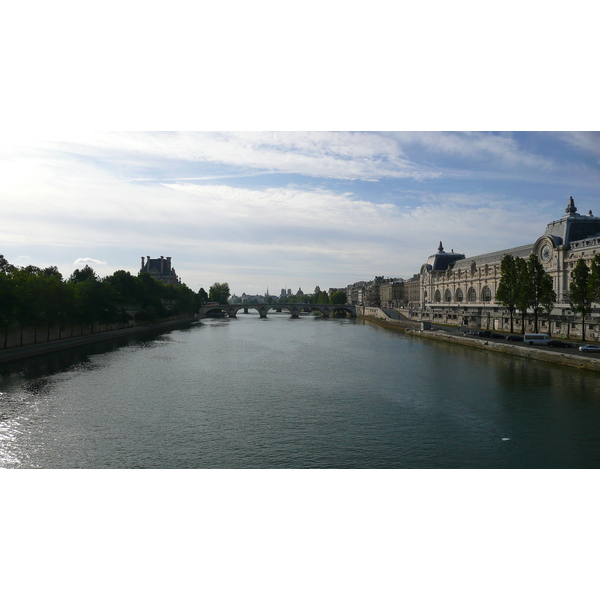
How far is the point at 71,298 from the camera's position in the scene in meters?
58.3

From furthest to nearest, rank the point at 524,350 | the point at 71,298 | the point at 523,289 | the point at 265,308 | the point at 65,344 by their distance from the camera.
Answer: the point at 265,308 < the point at 523,289 < the point at 71,298 < the point at 65,344 < the point at 524,350

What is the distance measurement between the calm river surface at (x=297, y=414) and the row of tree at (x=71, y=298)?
18.0 ft

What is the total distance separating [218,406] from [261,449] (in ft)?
30.0

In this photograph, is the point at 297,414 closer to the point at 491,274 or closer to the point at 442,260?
the point at 491,274

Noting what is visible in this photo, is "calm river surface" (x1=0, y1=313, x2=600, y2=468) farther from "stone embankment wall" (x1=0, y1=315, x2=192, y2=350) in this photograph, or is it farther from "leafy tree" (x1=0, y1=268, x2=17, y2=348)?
"stone embankment wall" (x1=0, y1=315, x2=192, y2=350)

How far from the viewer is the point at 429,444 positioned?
22.6 m

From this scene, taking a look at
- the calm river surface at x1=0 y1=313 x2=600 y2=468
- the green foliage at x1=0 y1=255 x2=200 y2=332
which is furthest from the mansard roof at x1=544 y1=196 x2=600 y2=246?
the green foliage at x1=0 y1=255 x2=200 y2=332

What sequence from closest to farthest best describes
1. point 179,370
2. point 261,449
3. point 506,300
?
point 261,449
point 179,370
point 506,300

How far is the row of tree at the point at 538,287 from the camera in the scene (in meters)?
50.8

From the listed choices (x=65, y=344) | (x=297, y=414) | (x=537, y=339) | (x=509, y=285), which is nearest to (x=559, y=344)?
(x=537, y=339)

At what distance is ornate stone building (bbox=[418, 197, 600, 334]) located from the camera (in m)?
64.8

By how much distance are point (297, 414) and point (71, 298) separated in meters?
42.0

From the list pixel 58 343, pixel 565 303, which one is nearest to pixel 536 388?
pixel 565 303
